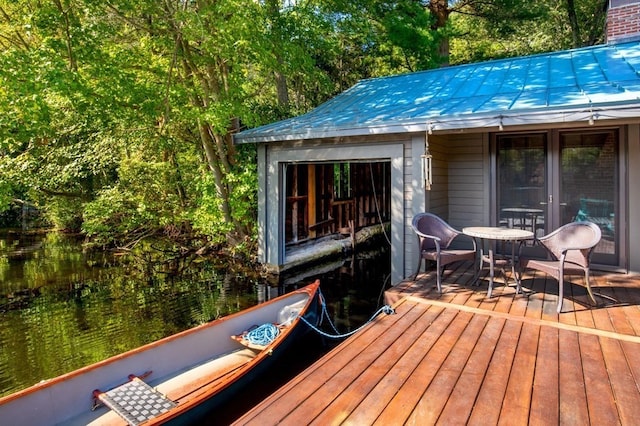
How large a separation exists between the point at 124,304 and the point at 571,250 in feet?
21.5

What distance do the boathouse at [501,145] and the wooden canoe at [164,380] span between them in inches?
103

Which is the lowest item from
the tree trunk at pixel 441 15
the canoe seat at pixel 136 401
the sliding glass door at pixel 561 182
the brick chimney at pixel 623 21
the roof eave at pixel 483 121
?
the canoe seat at pixel 136 401

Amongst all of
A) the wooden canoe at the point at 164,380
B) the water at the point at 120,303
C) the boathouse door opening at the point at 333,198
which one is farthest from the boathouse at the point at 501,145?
the wooden canoe at the point at 164,380

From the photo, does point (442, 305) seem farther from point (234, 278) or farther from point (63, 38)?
point (63, 38)

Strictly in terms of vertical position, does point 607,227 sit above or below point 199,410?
above

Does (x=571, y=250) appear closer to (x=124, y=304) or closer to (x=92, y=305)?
(x=124, y=304)

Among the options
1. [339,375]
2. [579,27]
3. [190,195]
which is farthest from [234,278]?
[579,27]

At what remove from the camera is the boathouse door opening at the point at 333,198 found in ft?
32.4

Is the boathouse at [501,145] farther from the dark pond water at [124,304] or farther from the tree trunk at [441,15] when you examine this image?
the tree trunk at [441,15]

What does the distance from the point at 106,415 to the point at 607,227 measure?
6.23 m

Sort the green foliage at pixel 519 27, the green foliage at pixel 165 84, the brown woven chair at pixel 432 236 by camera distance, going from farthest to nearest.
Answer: the green foliage at pixel 519 27 < the green foliage at pixel 165 84 < the brown woven chair at pixel 432 236

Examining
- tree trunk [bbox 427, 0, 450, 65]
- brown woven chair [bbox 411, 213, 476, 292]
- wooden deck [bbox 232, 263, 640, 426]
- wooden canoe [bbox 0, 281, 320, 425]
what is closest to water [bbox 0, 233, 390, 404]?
wooden canoe [bbox 0, 281, 320, 425]

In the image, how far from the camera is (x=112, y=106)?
7.77 meters

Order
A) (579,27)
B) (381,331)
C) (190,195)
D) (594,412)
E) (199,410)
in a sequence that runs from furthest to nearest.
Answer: (579,27)
(190,195)
(381,331)
(199,410)
(594,412)
